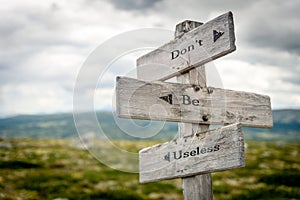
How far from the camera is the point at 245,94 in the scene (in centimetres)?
591

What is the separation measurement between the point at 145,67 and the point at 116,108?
69.0 inches

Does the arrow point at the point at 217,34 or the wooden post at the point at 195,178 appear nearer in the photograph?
the arrow point at the point at 217,34

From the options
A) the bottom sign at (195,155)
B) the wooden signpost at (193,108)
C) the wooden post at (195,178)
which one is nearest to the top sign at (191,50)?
the wooden signpost at (193,108)

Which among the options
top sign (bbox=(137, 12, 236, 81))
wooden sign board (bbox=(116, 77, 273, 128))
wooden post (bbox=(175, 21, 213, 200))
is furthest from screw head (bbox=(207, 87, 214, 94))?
top sign (bbox=(137, 12, 236, 81))

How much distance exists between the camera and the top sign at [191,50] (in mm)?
5230

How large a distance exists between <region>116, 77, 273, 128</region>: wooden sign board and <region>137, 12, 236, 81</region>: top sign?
0.43m

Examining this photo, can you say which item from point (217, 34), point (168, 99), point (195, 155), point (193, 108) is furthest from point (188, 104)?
point (217, 34)

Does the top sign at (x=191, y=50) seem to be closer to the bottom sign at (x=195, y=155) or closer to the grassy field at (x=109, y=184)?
the bottom sign at (x=195, y=155)

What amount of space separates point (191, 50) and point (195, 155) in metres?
1.44

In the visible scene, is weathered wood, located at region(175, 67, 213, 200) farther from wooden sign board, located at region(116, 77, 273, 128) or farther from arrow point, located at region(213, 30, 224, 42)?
arrow point, located at region(213, 30, 224, 42)

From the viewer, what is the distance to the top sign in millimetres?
5230

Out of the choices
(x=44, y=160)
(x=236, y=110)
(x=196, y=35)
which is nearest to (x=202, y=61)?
(x=196, y=35)

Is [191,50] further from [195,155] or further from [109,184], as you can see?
[109,184]

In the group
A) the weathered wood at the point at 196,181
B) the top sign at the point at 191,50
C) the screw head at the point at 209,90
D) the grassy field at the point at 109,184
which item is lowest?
the grassy field at the point at 109,184
